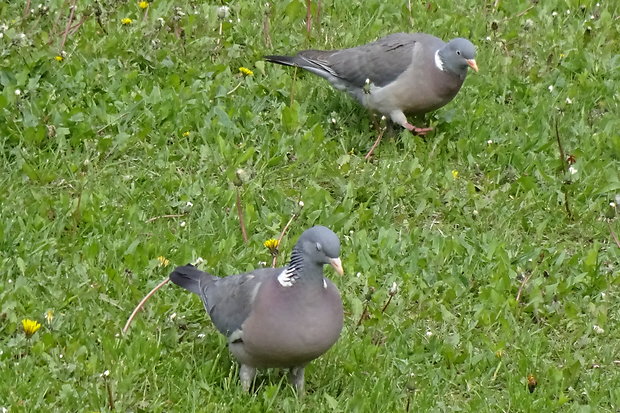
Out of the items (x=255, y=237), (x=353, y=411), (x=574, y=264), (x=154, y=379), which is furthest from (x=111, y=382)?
(x=574, y=264)

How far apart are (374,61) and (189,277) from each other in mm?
2648

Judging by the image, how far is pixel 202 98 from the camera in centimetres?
706

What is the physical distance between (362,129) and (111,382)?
10.1 ft

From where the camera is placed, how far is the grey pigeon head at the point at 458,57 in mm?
→ 6918

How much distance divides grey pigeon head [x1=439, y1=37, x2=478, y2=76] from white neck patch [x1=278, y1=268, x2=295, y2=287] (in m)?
2.78

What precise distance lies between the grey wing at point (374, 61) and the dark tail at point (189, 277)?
2448mm

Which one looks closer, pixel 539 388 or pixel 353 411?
pixel 353 411

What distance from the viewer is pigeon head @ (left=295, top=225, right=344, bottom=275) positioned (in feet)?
14.5

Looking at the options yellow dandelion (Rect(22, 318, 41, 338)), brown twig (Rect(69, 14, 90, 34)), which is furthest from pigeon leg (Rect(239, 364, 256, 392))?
brown twig (Rect(69, 14, 90, 34))

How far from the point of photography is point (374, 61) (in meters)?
7.17

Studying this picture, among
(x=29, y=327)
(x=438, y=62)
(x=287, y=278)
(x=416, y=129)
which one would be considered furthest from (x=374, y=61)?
(x=29, y=327)

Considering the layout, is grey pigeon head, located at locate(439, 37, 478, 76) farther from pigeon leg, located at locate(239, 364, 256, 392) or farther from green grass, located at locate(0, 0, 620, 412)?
pigeon leg, located at locate(239, 364, 256, 392)

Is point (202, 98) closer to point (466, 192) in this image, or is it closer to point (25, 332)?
point (466, 192)

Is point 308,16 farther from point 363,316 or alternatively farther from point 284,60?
point 363,316
